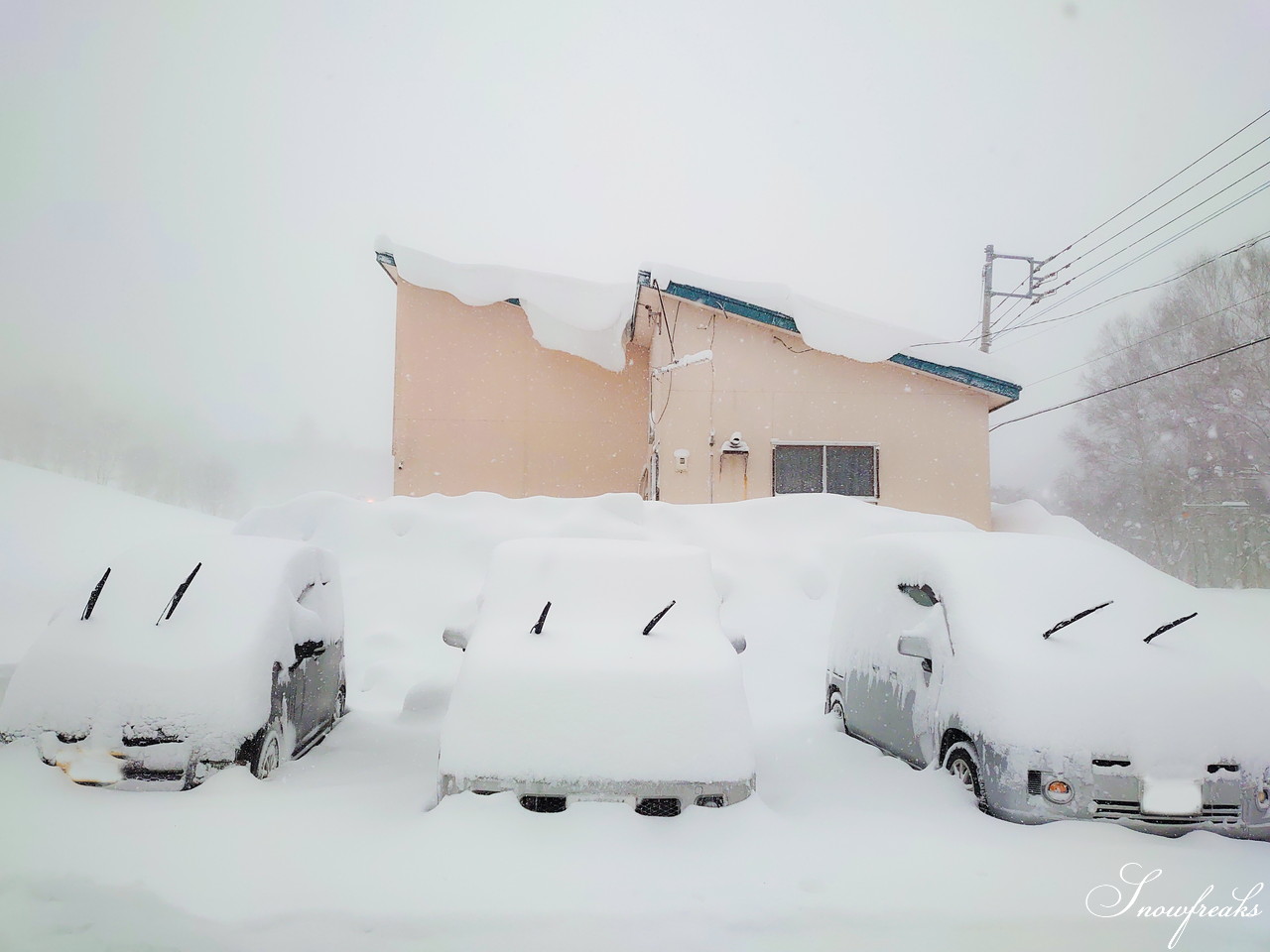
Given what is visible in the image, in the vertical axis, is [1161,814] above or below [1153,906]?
above

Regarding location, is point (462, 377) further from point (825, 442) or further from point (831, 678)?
point (831, 678)

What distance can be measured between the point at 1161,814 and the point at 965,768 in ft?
2.67

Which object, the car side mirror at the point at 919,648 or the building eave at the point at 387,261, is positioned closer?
the car side mirror at the point at 919,648

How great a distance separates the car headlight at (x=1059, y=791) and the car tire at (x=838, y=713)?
1803mm

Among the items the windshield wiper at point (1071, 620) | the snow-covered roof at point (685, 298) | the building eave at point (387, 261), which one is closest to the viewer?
the windshield wiper at point (1071, 620)

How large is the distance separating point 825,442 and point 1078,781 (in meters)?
9.35

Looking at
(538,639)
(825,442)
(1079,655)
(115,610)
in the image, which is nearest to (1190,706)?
(1079,655)

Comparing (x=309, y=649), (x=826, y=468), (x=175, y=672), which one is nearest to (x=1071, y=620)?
(x=309, y=649)

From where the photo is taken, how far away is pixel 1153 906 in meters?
2.88

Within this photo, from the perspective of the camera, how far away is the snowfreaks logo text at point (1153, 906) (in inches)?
112

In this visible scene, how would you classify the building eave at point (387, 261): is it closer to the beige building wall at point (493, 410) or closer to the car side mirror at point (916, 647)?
the beige building wall at point (493, 410)

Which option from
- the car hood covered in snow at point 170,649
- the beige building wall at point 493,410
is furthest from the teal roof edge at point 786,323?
the car hood covered in snow at point 170,649

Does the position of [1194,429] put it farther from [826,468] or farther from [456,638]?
[456,638]

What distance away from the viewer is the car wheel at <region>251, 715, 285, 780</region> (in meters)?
3.71
